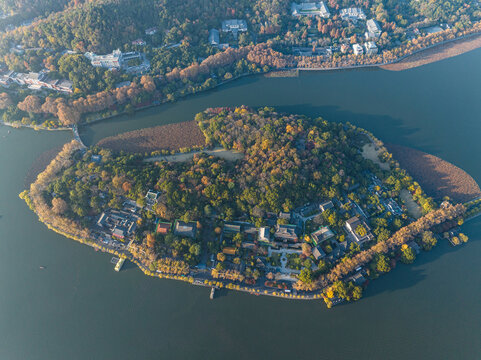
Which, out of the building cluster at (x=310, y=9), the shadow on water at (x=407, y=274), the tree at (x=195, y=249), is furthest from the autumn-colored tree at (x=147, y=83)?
the shadow on water at (x=407, y=274)

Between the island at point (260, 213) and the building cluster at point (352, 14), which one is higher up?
the building cluster at point (352, 14)

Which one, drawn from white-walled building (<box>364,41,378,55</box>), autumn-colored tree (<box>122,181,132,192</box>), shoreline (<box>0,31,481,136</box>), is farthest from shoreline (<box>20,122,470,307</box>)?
white-walled building (<box>364,41,378,55</box>)

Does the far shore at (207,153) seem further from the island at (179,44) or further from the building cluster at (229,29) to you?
the building cluster at (229,29)

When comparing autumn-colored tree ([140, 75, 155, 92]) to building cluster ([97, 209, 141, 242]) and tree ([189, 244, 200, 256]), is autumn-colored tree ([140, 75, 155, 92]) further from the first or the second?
tree ([189, 244, 200, 256])

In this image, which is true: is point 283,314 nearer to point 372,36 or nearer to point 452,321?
point 452,321

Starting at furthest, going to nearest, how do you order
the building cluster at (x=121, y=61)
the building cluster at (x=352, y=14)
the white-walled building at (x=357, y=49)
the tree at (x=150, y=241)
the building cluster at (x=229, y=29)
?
the building cluster at (x=352, y=14), the building cluster at (x=229, y=29), the white-walled building at (x=357, y=49), the building cluster at (x=121, y=61), the tree at (x=150, y=241)

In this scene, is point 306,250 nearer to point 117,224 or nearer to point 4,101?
point 117,224
